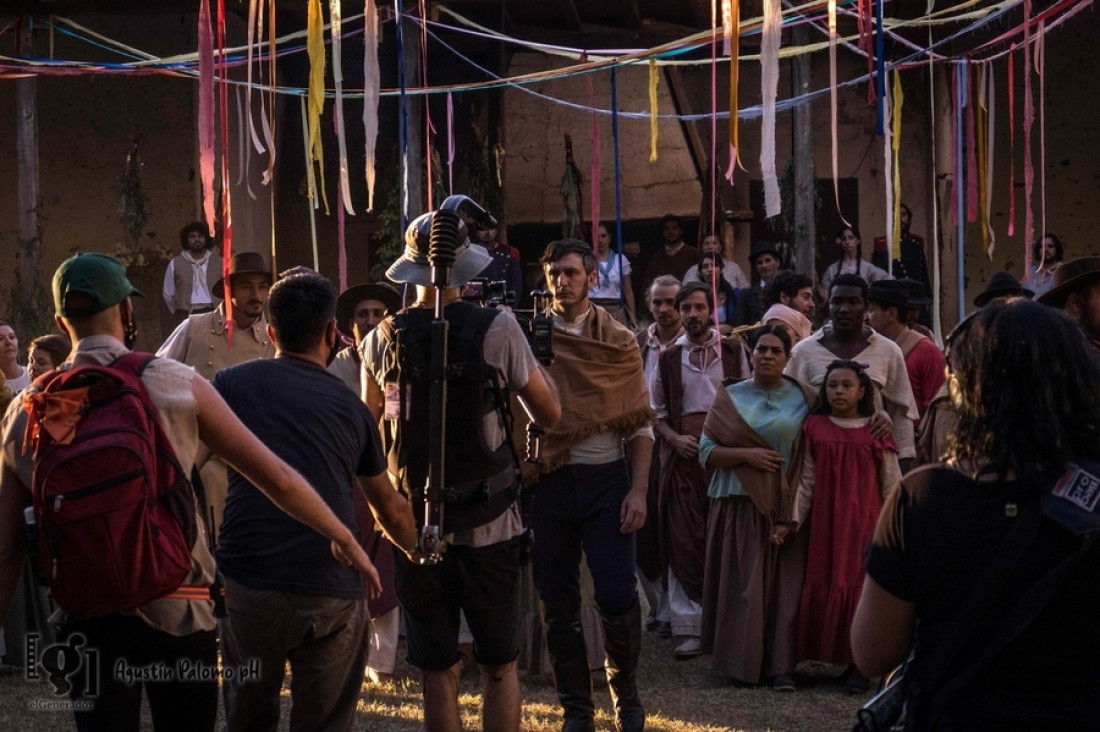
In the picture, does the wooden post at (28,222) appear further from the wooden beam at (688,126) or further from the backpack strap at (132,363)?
the backpack strap at (132,363)

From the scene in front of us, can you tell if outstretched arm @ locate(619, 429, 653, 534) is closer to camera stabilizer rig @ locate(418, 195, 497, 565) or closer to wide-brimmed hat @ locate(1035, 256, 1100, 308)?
camera stabilizer rig @ locate(418, 195, 497, 565)

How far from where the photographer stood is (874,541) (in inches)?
106

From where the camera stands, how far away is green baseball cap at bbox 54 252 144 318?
3361mm

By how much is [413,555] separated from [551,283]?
78.4 inches

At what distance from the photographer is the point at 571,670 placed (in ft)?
18.6

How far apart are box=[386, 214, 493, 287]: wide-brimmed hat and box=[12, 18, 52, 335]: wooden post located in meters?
9.41

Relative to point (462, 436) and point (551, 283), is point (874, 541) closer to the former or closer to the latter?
point (462, 436)

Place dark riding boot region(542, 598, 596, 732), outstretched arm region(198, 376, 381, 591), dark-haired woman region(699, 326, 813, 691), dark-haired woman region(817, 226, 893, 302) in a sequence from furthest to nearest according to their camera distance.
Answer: dark-haired woman region(817, 226, 893, 302) → dark-haired woman region(699, 326, 813, 691) → dark riding boot region(542, 598, 596, 732) → outstretched arm region(198, 376, 381, 591)

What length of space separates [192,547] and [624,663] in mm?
2902

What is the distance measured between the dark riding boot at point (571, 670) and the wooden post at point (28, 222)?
9053 millimetres

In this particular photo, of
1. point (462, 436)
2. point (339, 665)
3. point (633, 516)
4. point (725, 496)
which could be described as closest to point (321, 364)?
point (462, 436)

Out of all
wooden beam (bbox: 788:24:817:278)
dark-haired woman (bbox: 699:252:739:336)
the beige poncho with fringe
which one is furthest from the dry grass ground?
wooden beam (bbox: 788:24:817:278)

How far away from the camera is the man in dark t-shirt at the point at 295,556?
13.2 ft

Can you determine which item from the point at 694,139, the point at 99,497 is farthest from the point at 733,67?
the point at 694,139
